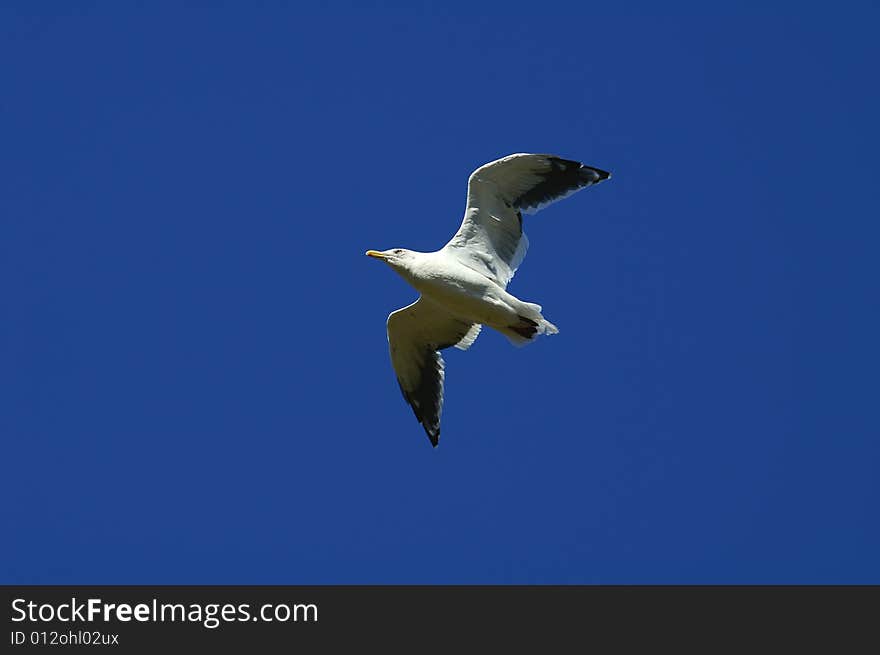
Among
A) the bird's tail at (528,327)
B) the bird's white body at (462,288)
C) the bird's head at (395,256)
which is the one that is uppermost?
the bird's head at (395,256)

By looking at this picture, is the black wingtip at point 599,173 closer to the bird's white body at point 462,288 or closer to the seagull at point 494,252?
the seagull at point 494,252

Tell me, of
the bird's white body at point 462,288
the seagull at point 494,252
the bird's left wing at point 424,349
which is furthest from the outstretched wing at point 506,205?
the bird's left wing at point 424,349

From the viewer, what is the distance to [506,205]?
55.9 ft

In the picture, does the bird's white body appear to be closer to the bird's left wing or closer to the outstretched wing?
the outstretched wing

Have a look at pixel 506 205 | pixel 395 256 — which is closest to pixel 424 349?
pixel 395 256

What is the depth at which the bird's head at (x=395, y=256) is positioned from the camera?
55.3ft

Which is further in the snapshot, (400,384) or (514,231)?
(400,384)

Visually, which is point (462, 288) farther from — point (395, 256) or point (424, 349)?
point (424, 349)

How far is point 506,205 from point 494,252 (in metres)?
0.55

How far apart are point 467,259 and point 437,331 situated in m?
1.31
